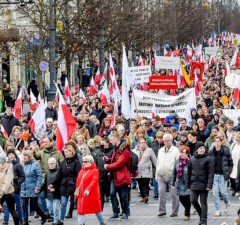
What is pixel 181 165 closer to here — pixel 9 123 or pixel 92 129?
pixel 92 129

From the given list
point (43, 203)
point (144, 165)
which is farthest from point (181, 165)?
point (43, 203)

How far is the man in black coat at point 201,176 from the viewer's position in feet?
53.3

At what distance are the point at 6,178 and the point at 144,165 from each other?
3.87m

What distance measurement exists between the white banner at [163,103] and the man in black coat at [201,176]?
7.74m

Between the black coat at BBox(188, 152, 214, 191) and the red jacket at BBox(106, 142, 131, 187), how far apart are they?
1393mm

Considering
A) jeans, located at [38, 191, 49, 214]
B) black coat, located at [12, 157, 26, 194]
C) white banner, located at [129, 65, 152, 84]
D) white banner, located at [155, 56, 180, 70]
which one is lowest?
jeans, located at [38, 191, 49, 214]

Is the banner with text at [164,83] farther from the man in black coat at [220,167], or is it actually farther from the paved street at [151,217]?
the man in black coat at [220,167]

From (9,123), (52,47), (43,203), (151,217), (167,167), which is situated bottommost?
(151,217)

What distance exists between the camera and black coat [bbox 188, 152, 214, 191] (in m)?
16.2

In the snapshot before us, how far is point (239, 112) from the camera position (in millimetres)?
25312

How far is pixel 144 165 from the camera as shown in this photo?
1933cm

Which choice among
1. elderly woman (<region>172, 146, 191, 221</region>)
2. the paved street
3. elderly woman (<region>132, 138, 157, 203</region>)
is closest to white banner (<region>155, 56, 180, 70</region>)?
elderly woman (<region>132, 138, 157, 203</region>)

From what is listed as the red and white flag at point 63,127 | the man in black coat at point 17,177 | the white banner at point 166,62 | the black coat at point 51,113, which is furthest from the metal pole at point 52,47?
the man in black coat at point 17,177

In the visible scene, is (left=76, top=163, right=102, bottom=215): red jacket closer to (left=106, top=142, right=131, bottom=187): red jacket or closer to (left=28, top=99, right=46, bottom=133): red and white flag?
(left=106, top=142, right=131, bottom=187): red jacket
